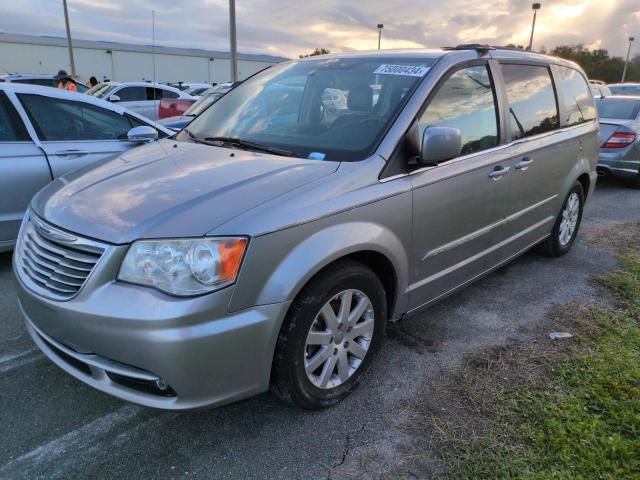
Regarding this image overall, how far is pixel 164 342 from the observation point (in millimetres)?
1957

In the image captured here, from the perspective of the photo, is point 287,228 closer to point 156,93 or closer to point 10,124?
point 10,124

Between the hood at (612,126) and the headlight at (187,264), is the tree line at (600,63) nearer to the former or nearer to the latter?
the hood at (612,126)

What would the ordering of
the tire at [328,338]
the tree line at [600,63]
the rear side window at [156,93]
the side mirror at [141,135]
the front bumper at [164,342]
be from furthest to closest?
1. the tree line at [600,63]
2. the rear side window at [156,93]
3. the side mirror at [141,135]
4. the tire at [328,338]
5. the front bumper at [164,342]

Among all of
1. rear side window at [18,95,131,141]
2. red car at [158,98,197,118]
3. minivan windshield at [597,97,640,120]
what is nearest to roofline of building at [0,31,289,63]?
red car at [158,98,197,118]

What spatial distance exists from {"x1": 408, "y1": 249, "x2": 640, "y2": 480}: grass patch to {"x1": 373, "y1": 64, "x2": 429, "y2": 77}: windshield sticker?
1.74 metres

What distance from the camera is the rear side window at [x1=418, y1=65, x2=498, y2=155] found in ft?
9.74

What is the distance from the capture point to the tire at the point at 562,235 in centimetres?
468

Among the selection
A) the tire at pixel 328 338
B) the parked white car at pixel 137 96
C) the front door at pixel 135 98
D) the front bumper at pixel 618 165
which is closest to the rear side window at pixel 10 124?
the tire at pixel 328 338

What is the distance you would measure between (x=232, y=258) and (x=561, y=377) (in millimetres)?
2019

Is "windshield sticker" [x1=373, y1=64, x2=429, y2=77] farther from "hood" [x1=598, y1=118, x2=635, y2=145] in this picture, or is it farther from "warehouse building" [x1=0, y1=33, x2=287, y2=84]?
"warehouse building" [x1=0, y1=33, x2=287, y2=84]

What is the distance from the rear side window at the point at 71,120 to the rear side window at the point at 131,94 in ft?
31.7

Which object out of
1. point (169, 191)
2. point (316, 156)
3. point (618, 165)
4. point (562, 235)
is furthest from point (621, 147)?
point (169, 191)

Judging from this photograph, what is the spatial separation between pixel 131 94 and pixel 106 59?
36527mm

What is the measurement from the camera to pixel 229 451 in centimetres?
231
